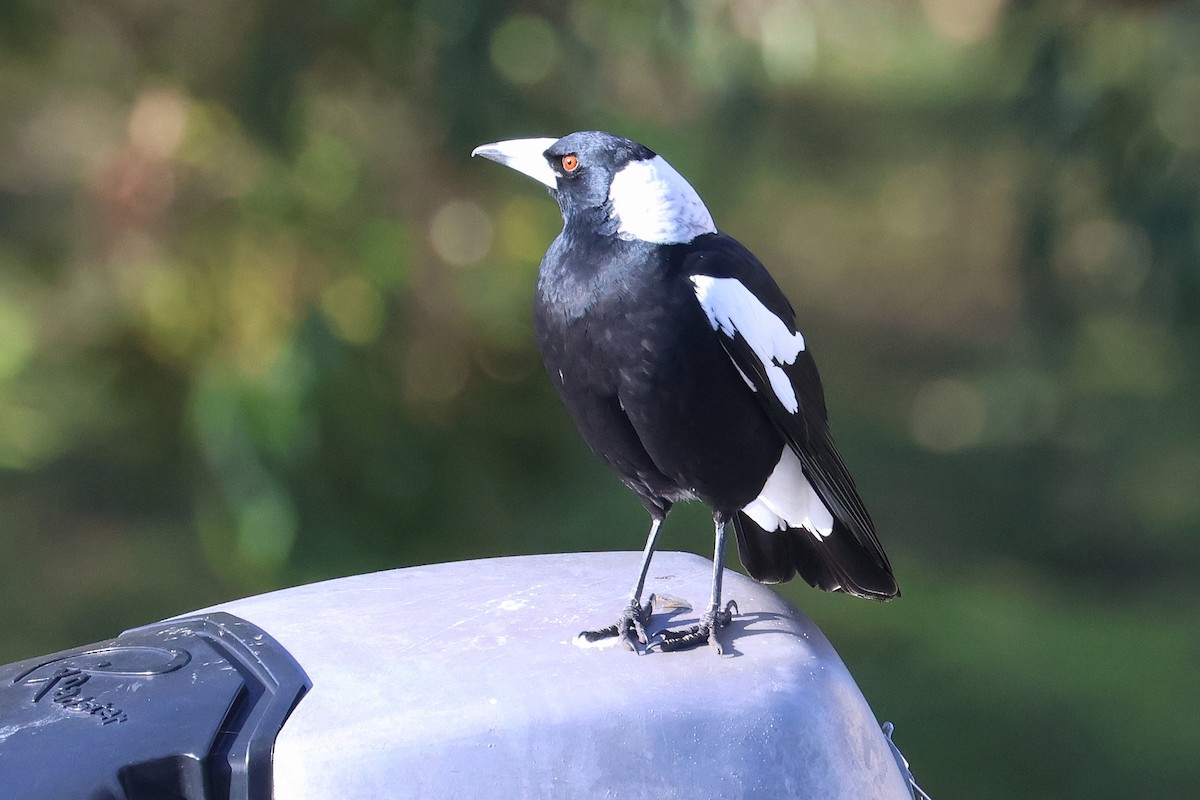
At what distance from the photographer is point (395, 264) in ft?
9.73

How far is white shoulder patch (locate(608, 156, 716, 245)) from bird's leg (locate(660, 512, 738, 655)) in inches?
17.3

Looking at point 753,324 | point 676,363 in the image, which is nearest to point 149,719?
point 676,363

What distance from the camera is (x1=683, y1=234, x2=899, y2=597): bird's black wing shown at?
182 centimetres

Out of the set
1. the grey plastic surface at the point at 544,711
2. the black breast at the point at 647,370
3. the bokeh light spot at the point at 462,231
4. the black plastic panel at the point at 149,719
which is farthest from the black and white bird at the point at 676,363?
the bokeh light spot at the point at 462,231

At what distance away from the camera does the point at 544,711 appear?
1.36 m

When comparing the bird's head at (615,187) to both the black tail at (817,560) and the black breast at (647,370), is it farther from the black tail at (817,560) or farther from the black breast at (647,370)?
the black tail at (817,560)

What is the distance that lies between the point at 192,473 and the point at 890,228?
645 cm

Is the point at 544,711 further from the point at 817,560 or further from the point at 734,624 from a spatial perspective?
the point at 817,560

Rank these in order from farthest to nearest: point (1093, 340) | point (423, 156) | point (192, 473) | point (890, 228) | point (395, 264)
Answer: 1. point (890, 228)
2. point (1093, 340)
3. point (192, 473)
4. point (423, 156)
5. point (395, 264)

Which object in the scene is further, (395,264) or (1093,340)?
(1093,340)

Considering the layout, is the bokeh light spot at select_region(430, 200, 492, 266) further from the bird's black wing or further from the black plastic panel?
the black plastic panel

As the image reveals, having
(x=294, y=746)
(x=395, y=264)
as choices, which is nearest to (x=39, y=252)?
(x=395, y=264)

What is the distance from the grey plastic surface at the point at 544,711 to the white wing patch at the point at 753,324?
38 centimetres

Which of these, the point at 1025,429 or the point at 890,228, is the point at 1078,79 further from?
the point at 890,228
